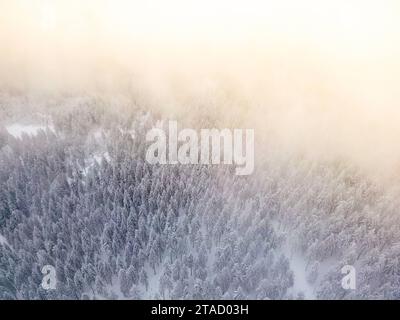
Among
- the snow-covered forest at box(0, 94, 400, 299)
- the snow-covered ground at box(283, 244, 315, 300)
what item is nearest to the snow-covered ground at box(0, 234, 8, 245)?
the snow-covered forest at box(0, 94, 400, 299)

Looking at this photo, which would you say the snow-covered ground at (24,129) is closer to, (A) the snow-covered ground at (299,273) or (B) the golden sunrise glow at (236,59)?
(B) the golden sunrise glow at (236,59)

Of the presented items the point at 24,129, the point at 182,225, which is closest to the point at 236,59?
the point at 182,225

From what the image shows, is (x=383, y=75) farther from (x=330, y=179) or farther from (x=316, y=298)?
(x=316, y=298)

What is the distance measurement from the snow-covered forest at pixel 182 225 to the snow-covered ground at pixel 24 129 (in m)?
0.28

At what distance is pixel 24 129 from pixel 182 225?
1326 centimetres

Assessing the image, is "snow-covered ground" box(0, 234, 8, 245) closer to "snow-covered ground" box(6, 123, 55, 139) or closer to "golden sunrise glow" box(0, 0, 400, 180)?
"snow-covered ground" box(6, 123, 55, 139)

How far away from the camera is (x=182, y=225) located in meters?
20.2

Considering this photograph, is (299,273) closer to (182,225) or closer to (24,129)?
(182,225)

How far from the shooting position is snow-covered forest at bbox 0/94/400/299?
60.5 ft

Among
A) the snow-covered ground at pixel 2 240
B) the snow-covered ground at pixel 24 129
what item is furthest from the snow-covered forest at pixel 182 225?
the snow-covered ground at pixel 24 129

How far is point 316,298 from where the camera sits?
59.4 ft

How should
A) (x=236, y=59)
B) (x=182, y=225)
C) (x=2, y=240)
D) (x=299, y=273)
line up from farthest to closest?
1. (x=236, y=59)
2. (x=182, y=225)
3. (x=2, y=240)
4. (x=299, y=273)

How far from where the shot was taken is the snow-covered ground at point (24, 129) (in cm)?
2423
